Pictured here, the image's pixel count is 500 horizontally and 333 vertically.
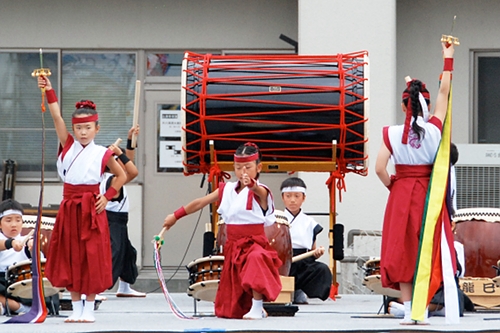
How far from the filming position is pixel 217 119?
8977 mm

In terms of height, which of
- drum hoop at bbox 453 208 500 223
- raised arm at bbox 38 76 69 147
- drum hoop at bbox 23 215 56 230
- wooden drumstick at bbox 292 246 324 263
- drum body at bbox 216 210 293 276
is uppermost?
raised arm at bbox 38 76 69 147

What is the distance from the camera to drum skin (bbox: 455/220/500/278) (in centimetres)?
906

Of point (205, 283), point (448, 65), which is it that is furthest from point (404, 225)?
point (205, 283)

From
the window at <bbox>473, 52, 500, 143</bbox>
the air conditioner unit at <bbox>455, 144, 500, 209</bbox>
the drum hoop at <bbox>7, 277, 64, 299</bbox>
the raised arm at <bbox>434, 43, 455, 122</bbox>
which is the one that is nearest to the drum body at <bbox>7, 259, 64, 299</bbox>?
the drum hoop at <bbox>7, 277, 64, 299</bbox>

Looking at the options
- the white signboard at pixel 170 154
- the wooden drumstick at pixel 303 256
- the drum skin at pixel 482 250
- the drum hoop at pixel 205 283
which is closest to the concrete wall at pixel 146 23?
the white signboard at pixel 170 154

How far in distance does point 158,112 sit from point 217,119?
395 cm

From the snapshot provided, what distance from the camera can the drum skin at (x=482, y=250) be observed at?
9.06 metres

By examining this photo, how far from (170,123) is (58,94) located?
1.28m

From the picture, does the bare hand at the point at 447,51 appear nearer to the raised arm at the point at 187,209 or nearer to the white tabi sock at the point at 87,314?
the raised arm at the point at 187,209

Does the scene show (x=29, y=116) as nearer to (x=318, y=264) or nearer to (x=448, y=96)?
(x=318, y=264)

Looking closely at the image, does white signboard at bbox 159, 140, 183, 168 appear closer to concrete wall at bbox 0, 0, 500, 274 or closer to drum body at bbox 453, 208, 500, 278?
concrete wall at bbox 0, 0, 500, 274

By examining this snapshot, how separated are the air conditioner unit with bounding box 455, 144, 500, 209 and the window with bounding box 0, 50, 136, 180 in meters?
3.67

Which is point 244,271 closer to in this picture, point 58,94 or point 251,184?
point 251,184

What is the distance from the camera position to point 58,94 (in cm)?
1287
